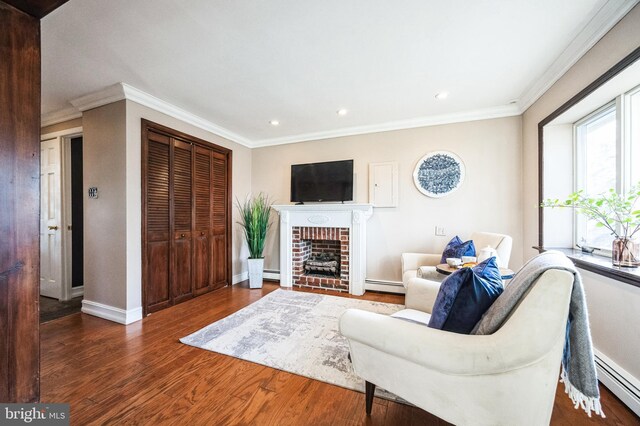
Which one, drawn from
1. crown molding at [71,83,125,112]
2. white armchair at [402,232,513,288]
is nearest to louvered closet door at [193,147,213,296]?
crown molding at [71,83,125,112]

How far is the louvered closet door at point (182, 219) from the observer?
3092 millimetres

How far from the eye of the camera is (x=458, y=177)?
3189mm

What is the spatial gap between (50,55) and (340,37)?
233 centimetres

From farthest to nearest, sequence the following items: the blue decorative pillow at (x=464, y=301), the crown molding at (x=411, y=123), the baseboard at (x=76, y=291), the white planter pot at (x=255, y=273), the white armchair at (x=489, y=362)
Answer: the white planter pot at (x=255, y=273)
the baseboard at (x=76, y=291)
the crown molding at (x=411, y=123)
the blue decorative pillow at (x=464, y=301)
the white armchair at (x=489, y=362)

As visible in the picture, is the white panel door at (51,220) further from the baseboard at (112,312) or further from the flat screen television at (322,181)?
the flat screen television at (322,181)

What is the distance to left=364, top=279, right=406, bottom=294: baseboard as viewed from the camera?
3.48 m

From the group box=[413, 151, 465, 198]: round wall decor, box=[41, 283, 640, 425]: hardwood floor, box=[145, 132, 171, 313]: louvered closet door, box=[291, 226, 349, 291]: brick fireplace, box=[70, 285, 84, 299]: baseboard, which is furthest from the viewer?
box=[291, 226, 349, 291]: brick fireplace

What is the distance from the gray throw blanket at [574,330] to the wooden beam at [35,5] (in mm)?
1960

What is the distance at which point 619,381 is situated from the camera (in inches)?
59.6

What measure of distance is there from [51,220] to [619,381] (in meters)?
5.81

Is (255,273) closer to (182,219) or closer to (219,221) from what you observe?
(219,221)

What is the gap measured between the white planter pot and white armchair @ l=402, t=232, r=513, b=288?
2.12 m

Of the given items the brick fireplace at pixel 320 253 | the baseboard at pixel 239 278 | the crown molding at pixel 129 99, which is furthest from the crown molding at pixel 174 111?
the baseboard at pixel 239 278

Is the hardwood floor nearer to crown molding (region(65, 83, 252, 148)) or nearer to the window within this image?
the window
